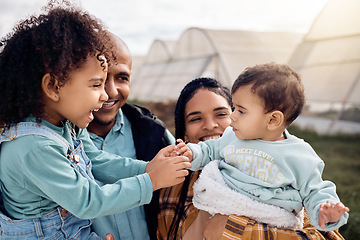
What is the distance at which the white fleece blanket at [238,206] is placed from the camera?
158 cm

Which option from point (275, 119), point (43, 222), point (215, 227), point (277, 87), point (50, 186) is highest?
point (277, 87)

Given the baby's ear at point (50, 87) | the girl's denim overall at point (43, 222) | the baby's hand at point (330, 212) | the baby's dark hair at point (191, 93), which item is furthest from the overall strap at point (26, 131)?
the baby's hand at point (330, 212)

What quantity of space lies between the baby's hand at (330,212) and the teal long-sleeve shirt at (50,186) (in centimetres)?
78

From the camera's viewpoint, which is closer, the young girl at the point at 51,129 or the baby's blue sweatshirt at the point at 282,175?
the young girl at the point at 51,129

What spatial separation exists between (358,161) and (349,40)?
4.79 meters

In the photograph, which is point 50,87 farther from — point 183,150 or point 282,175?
point 282,175

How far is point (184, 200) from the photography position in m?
1.93

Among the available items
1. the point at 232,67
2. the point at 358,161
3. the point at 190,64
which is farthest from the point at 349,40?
the point at 190,64

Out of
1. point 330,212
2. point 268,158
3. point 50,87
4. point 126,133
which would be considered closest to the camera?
point 330,212

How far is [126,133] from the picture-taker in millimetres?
2311

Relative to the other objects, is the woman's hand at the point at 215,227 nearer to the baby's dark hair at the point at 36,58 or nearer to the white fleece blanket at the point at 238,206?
the white fleece blanket at the point at 238,206

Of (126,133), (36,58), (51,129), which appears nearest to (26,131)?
(51,129)

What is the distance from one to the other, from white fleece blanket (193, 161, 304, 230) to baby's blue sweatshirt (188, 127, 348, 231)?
0.04 m

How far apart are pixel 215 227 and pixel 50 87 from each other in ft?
3.45
